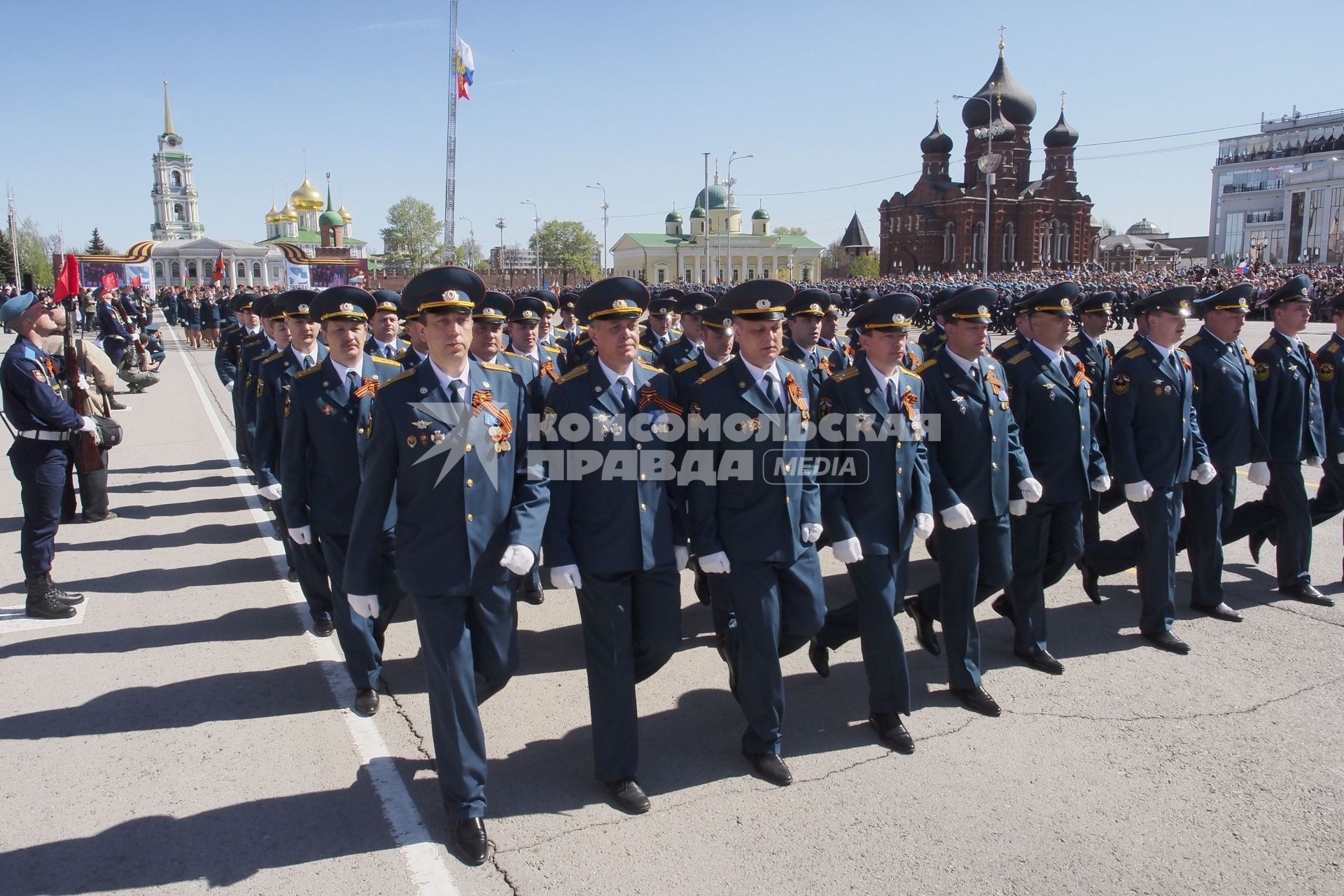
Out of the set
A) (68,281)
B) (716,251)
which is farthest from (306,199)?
(68,281)

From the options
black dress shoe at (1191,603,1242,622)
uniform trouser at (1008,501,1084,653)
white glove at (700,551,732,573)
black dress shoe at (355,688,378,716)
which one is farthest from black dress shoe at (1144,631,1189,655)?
black dress shoe at (355,688,378,716)

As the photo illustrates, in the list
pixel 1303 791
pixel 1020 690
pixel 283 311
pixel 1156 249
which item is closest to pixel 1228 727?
pixel 1303 791

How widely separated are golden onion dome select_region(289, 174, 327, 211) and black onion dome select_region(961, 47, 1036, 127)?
83.4 metres

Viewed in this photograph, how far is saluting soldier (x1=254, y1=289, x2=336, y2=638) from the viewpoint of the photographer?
5426mm

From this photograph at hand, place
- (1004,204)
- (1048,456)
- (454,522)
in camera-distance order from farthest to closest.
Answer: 1. (1004,204)
2. (1048,456)
3. (454,522)

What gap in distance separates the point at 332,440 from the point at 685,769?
2.63 meters

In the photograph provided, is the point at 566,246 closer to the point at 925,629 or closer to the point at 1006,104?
the point at 1006,104

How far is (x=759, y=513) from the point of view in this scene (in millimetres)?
3926

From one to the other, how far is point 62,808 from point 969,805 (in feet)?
12.3

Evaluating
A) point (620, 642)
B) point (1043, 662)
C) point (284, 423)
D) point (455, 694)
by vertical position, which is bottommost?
point (1043, 662)

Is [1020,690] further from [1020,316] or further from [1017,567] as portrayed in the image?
[1020,316]

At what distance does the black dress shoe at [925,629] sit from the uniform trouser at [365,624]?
118 inches

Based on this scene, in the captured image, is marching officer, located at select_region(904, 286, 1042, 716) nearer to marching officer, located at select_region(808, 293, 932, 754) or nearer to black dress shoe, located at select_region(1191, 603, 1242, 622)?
marching officer, located at select_region(808, 293, 932, 754)

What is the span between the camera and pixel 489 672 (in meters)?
3.61
